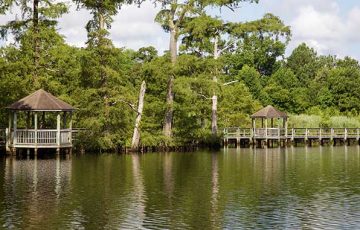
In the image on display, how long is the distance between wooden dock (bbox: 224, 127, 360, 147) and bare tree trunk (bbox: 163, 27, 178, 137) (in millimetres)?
7790

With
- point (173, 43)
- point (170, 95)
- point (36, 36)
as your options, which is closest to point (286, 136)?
point (170, 95)

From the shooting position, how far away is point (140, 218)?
18.9 meters

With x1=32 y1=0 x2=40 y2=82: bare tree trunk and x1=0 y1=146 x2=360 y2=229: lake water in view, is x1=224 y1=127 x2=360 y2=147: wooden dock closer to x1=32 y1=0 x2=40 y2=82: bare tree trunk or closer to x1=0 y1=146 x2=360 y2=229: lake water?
x1=0 y1=146 x2=360 y2=229: lake water

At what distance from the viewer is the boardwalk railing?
186 ft

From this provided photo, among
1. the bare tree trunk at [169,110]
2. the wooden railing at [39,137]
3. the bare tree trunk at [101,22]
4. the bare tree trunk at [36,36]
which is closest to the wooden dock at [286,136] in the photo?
the bare tree trunk at [169,110]

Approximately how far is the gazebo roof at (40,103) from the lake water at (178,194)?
363 centimetres

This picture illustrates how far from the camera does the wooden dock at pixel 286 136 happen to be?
56.7 m

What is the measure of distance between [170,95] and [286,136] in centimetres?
1368

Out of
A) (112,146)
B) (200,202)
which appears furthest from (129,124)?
(200,202)

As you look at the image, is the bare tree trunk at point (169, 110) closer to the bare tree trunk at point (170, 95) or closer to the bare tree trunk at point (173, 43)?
the bare tree trunk at point (170, 95)

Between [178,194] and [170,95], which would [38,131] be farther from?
[178,194]

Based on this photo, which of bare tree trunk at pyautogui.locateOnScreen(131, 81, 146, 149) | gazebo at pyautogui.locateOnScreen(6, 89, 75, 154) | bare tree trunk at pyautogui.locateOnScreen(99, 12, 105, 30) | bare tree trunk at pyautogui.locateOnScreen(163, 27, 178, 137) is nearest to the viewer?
gazebo at pyautogui.locateOnScreen(6, 89, 75, 154)

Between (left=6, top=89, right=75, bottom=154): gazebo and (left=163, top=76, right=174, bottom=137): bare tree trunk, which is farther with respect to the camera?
(left=163, top=76, right=174, bottom=137): bare tree trunk

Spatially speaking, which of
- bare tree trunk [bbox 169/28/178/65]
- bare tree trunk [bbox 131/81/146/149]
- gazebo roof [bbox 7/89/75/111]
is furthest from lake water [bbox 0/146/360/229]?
bare tree trunk [bbox 169/28/178/65]
